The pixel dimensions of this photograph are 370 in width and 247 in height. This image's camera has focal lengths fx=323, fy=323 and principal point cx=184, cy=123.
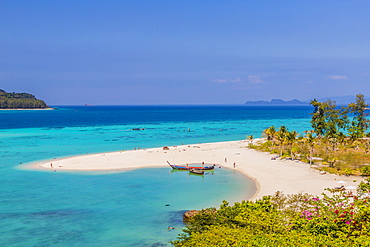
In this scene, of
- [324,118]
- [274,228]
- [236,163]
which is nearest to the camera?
[274,228]

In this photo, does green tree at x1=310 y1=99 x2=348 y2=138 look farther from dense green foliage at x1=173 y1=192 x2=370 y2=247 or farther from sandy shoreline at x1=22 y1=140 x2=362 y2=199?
dense green foliage at x1=173 y1=192 x2=370 y2=247

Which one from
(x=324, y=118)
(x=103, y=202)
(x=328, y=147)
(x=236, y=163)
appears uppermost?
(x=324, y=118)

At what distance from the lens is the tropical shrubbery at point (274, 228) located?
15820 millimetres

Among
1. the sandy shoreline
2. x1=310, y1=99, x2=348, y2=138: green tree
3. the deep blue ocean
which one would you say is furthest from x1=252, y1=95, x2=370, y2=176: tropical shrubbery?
the deep blue ocean

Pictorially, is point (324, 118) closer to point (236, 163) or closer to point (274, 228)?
point (236, 163)

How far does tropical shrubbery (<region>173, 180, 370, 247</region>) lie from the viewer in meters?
15.8

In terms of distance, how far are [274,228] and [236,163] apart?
33.3 metres

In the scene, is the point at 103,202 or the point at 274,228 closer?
the point at 274,228

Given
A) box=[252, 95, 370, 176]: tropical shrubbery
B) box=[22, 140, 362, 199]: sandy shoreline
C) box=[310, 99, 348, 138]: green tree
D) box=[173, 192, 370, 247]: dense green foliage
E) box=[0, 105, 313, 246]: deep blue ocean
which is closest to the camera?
box=[173, 192, 370, 247]: dense green foliage

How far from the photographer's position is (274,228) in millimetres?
18328

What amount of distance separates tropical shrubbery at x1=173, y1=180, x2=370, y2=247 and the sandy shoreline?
11695 mm

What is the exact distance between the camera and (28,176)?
44.0m

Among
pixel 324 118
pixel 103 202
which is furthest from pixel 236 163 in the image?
pixel 324 118

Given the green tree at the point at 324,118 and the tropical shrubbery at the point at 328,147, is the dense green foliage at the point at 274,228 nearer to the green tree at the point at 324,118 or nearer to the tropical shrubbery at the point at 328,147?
the tropical shrubbery at the point at 328,147
